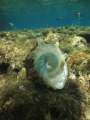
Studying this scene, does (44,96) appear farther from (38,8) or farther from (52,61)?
(38,8)

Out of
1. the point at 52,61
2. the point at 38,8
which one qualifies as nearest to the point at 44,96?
the point at 52,61

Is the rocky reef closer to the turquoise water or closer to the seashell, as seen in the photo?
the seashell

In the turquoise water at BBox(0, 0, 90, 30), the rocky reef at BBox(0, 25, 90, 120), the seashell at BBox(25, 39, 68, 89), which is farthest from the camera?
the turquoise water at BBox(0, 0, 90, 30)

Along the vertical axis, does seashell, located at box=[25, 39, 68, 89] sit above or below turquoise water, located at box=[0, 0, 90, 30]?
below

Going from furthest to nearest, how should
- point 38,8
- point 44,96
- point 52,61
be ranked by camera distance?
point 38,8, point 52,61, point 44,96

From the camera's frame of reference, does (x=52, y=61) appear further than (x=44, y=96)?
Yes

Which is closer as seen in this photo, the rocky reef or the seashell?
the rocky reef

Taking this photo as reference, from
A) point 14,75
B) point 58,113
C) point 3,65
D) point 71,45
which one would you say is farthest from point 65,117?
point 71,45

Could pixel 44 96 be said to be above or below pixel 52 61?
below

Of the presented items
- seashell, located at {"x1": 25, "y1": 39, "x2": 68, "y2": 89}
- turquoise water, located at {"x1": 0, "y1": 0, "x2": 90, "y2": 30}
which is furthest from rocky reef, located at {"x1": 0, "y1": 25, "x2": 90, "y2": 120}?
turquoise water, located at {"x1": 0, "y1": 0, "x2": 90, "y2": 30}

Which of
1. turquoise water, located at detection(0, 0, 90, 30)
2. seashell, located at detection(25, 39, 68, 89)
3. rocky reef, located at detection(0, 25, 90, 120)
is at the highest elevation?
turquoise water, located at detection(0, 0, 90, 30)

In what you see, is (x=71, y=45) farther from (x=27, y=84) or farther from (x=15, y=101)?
(x=15, y=101)

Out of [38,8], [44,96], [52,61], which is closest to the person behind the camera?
[44,96]

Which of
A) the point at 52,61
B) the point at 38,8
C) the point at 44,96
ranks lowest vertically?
the point at 44,96
